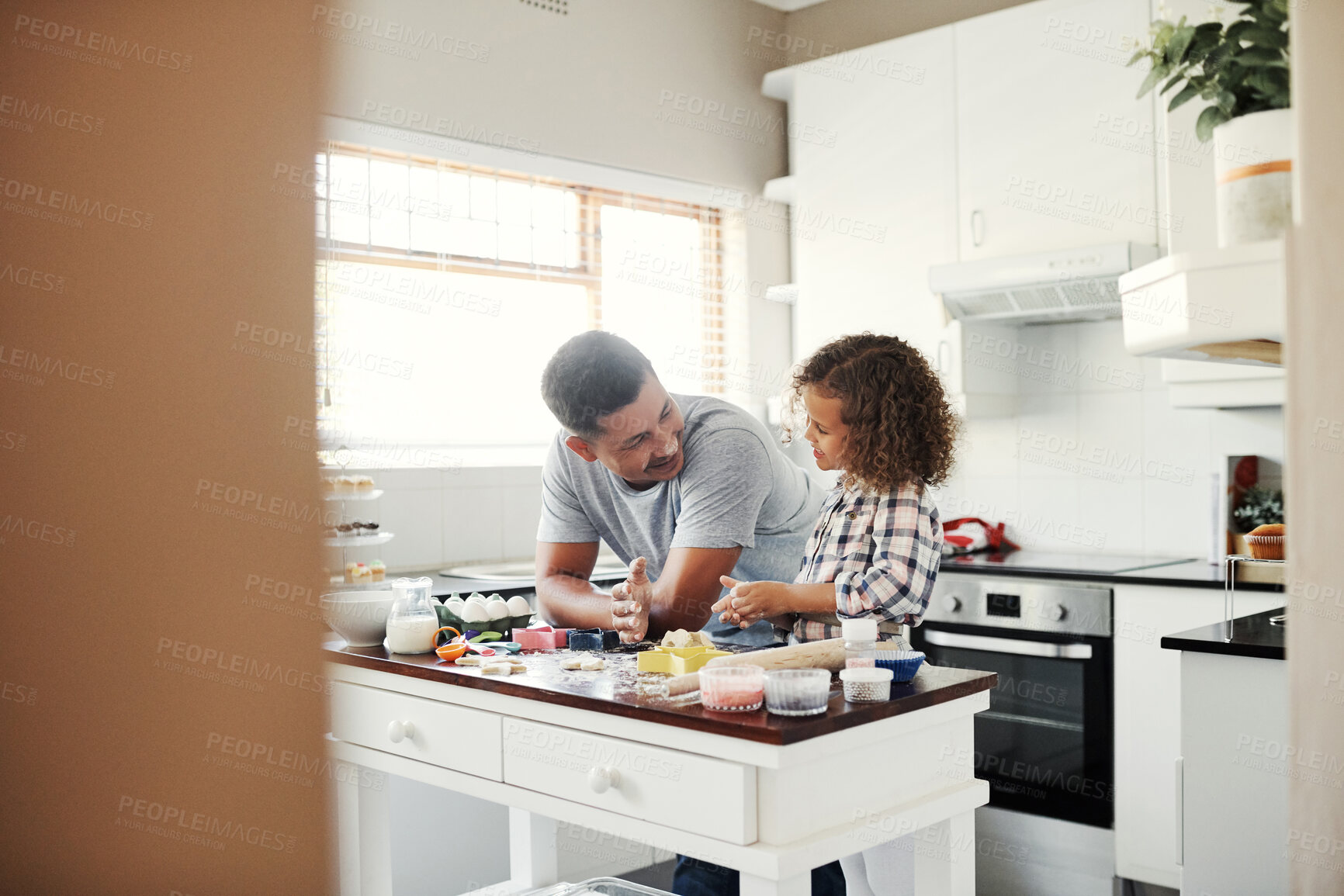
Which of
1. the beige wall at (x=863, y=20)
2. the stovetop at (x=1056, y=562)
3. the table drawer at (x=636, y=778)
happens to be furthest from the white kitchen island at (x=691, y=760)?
the beige wall at (x=863, y=20)

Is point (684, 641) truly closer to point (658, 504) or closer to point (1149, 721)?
point (658, 504)

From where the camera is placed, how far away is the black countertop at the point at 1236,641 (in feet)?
5.90

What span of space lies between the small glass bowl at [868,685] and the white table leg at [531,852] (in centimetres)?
86

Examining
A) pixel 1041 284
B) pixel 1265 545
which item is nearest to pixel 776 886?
pixel 1265 545

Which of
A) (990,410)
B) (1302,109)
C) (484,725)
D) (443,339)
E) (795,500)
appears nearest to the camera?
(1302,109)

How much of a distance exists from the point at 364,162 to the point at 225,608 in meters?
3.03

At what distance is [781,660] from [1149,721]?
1.80m

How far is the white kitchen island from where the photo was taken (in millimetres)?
1224

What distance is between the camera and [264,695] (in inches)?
9.5

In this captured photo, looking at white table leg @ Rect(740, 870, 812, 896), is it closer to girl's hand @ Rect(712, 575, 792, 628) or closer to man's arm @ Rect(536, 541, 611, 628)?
girl's hand @ Rect(712, 575, 792, 628)

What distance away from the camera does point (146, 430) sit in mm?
228

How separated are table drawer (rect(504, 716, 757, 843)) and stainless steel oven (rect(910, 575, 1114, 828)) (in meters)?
1.74

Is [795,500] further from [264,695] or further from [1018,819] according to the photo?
[264,695]

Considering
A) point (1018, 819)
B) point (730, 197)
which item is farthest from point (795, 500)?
point (730, 197)
